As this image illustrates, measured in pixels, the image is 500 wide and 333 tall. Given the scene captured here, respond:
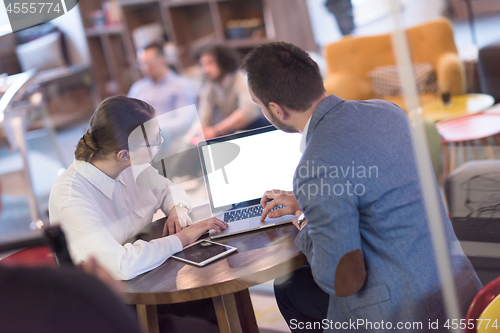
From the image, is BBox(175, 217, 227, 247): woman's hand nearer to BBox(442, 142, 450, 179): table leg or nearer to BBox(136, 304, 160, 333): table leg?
BBox(136, 304, 160, 333): table leg

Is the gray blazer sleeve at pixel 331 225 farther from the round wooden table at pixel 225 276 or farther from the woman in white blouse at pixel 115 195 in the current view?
the woman in white blouse at pixel 115 195

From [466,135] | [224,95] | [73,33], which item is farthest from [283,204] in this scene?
[224,95]

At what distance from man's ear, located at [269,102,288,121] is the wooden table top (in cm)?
Answer: 29

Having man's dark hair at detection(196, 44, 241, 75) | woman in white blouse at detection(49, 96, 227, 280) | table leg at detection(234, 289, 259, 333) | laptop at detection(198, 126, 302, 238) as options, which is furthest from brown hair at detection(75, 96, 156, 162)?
man's dark hair at detection(196, 44, 241, 75)

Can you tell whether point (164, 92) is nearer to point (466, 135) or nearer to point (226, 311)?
point (226, 311)

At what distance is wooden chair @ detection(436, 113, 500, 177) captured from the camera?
2117 millimetres

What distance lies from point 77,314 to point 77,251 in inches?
28.0

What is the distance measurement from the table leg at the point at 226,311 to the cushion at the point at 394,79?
1231 mm

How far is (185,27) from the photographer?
12.2ft

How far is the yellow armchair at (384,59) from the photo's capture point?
2.08 metres

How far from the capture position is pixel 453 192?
1631 millimetres

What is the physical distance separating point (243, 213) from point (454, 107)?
1636 mm

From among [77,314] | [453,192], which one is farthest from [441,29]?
[77,314]

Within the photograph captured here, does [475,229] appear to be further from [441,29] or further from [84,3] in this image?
[84,3]
